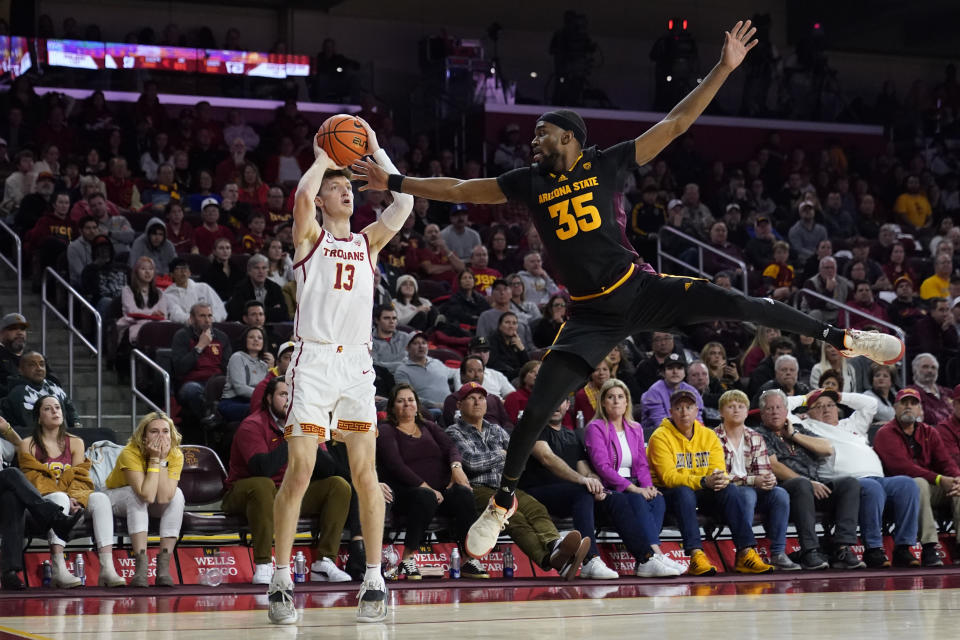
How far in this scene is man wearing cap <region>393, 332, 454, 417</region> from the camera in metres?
12.0

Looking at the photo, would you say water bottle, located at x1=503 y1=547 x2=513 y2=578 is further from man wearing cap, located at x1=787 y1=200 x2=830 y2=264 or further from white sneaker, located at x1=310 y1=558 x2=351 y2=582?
man wearing cap, located at x1=787 y1=200 x2=830 y2=264

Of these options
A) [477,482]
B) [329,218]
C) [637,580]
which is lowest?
[637,580]

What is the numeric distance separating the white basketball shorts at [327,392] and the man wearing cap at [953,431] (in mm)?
7131

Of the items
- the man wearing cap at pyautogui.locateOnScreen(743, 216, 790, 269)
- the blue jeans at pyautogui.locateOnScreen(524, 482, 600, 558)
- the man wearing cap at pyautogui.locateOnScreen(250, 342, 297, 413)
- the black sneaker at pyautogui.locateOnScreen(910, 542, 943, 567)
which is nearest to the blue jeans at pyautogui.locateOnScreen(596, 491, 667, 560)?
the blue jeans at pyautogui.locateOnScreen(524, 482, 600, 558)

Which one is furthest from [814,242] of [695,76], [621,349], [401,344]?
[401,344]

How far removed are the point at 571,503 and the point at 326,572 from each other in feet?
6.72

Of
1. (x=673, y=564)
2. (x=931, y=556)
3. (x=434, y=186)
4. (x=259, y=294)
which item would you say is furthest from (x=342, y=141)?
(x=931, y=556)

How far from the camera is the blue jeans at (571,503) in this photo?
401 inches

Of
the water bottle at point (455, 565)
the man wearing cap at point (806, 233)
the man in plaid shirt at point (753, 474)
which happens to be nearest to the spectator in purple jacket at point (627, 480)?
the man in plaid shirt at point (753, 474)

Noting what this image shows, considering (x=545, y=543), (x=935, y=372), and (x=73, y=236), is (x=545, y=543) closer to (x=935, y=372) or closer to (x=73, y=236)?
(x=935, y=372)

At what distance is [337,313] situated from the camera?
6781 millimetres

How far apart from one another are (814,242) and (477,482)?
31.6 ft

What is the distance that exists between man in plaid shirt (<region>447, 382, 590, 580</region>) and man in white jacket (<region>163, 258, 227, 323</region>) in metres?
3.23

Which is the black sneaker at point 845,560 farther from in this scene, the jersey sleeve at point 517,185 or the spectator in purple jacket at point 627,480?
the jersey sleeve at point 517,185
